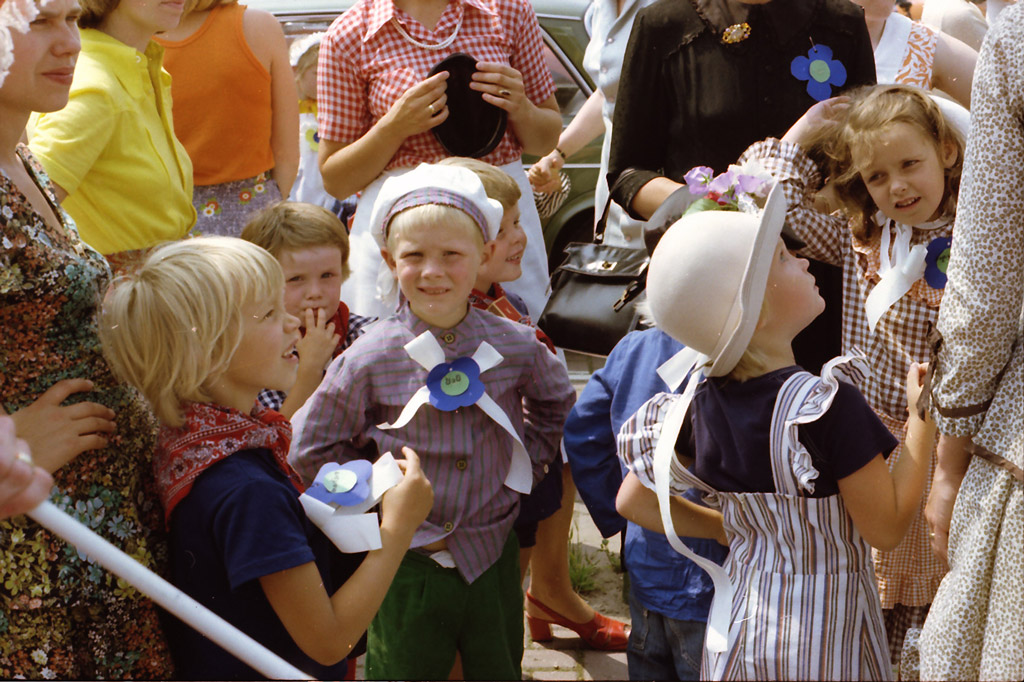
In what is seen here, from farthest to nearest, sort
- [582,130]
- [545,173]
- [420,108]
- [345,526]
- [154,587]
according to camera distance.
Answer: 1. [582,130]
2. [545,173]
3. [420,108]
4. [345,526]
5. [154,587]

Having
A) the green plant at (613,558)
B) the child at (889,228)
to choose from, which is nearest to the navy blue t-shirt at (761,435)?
the child at (889,228)

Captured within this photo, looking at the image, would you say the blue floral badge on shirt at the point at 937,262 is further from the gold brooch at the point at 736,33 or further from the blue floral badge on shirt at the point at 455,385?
the blue floral badge on shirt at the point at 455,385

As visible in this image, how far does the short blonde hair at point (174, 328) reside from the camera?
2.22 metres

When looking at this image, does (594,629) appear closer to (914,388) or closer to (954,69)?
(914,388)

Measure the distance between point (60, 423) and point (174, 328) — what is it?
0.27 m

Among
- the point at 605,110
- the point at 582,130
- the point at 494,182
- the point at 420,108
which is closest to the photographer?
Answer: the point at 494,182

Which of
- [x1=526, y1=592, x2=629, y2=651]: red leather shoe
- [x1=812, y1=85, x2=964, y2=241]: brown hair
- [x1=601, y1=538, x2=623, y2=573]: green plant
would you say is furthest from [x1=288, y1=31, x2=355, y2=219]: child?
[x1=812, y1=85, x2=964, y2=241]: brown hair

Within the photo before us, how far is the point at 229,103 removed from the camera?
13.6ft

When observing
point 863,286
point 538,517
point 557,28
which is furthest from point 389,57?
point 557,28

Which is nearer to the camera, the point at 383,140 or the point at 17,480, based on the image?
the point at 17,480

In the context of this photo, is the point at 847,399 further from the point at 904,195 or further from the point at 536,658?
the point at 536,658

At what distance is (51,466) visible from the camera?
6.89 feet

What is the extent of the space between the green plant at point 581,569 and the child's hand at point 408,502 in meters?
1.68

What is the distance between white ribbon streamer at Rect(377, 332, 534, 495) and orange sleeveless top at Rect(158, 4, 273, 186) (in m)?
1.73
